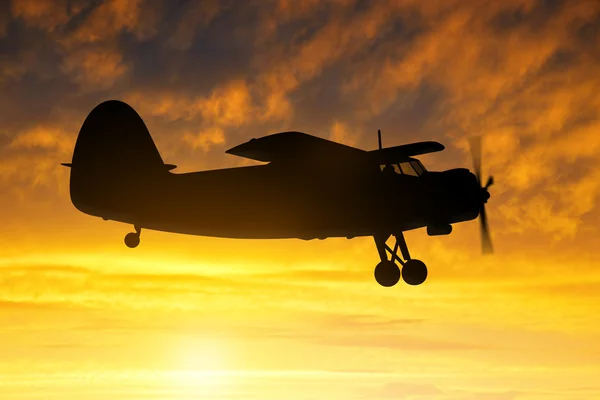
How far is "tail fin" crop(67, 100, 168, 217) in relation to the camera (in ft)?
80.3

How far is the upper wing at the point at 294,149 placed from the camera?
22.4 m

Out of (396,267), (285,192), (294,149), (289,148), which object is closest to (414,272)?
(396,267)

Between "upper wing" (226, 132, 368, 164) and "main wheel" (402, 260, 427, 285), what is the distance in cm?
375

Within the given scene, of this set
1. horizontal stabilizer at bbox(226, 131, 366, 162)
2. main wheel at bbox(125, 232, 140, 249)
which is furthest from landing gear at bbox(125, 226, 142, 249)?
horizontal stabilizer at bbox(226, 131, 366, 162)

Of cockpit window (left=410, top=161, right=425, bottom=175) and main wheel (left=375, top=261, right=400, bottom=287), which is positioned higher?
cockpit window (left=410, top=161, right=425, bottom=175)

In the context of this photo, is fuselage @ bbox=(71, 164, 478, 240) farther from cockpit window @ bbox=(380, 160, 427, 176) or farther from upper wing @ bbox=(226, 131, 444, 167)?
upper wing @ bbox=(226, 131, 444, 167)

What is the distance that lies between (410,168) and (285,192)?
394 cm

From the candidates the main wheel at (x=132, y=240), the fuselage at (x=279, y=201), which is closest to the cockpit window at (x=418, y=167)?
the fuselage at (x=279, y=201)

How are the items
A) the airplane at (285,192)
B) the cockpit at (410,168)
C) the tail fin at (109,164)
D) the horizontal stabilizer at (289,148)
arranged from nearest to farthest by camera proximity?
the horizontal stabilizer at (289,148) → the airplane at (285,192) → the cockpit at (410,168) → the tail fin at (109,164)

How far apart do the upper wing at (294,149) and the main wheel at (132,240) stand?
4.49m

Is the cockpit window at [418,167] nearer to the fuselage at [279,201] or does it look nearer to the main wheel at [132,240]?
the fuselage at [279,201]

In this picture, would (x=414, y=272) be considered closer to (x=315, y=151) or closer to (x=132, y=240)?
(x=315, y=151)

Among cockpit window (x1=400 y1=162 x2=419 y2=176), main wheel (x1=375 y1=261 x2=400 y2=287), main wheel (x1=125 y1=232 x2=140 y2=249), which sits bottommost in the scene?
main wheel (x1=125 y1=232 x2=140 y2=249)

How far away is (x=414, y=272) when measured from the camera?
24609 millimetres
